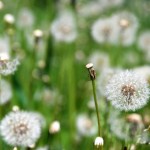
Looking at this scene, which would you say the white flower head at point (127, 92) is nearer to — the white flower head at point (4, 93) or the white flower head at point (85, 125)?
the white flower head at point (4, 93)

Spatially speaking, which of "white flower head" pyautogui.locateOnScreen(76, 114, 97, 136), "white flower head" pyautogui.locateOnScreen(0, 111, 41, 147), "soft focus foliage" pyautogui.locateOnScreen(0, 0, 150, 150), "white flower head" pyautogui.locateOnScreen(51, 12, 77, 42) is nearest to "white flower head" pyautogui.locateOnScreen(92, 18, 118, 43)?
"soft focus foliage" pyautogui.locateOnScreen(0, 0, 150, 150)

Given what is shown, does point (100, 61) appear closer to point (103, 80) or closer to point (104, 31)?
point (104, 31)

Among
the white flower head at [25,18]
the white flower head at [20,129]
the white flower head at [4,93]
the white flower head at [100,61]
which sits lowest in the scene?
the white flower head at [20,129]

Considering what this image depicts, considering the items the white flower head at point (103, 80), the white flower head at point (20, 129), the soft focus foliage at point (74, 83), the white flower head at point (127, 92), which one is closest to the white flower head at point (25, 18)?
the soft focus foliage at point (74, 83)

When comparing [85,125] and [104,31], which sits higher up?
[104,31]

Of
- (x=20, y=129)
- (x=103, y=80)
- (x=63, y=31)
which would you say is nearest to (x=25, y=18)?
(x=63, y=31)

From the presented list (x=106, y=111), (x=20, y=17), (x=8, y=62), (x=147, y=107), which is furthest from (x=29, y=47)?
(x=8, y=62)

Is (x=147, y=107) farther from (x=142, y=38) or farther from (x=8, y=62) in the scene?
(x=142, y=38)
